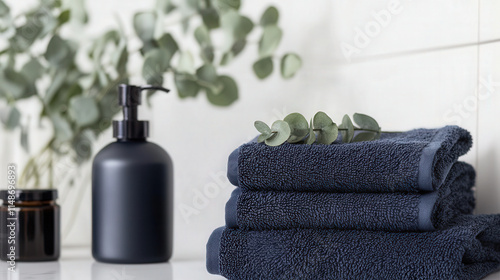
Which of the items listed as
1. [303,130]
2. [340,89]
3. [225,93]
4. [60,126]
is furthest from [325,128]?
[60,126]

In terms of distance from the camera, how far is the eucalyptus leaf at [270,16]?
1.04 m

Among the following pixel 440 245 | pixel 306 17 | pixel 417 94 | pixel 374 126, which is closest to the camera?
pixel 440 245

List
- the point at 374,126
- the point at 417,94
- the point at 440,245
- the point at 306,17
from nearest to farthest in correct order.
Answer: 1. the point at 440,245
2. the point at 374,126
3. the point at 417,94
4. the point at 306,17

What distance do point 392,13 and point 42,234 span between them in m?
0.67

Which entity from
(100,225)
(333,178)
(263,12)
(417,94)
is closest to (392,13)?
(417,94)

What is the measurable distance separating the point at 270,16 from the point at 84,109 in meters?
0.40

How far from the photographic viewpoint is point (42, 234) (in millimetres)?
933

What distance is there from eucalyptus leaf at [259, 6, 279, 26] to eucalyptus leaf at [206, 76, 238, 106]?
13 centimetres

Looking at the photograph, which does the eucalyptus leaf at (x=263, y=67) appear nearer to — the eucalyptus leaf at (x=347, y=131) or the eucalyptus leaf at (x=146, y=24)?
the eucalyptus leaf at (x=146, y=24)

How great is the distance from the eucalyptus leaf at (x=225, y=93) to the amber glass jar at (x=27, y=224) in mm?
340

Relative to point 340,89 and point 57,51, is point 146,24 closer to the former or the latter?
point 57,51

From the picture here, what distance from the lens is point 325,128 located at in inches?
28.1

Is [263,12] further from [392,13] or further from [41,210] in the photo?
[41,210]

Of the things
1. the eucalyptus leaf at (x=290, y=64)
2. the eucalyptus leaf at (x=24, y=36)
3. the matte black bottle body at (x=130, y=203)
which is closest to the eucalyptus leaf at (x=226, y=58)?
the eucalyptus leaf at (x=290, y=64)
